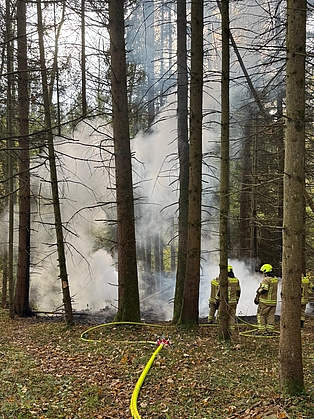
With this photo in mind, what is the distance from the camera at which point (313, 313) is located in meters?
15.0

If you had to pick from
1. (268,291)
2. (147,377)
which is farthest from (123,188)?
(268,291)

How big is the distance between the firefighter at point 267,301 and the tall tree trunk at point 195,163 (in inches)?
80.8

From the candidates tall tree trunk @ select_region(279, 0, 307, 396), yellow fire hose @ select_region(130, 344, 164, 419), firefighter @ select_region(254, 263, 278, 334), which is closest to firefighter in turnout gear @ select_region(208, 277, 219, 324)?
firefighter @ select_region(254, 263, 278, 334)

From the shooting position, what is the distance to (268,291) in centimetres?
993

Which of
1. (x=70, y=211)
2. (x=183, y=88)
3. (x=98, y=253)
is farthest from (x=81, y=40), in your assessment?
(x=98, y=253)

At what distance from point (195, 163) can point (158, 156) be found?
33.2 feet

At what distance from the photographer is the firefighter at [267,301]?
986 centimetres

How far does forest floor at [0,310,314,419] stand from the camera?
4715 mm

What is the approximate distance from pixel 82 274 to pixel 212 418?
1255 centimetres

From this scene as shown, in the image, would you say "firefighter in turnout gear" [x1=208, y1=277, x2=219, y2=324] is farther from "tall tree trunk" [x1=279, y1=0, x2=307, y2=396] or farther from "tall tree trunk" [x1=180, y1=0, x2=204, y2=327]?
"tall tree trunk" [x1=279, y1=0, x2=307, y2=396]

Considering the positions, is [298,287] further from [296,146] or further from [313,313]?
[313,313]

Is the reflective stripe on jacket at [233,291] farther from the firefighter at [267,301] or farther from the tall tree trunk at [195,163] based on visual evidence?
the tall tree trunk at [195,163]

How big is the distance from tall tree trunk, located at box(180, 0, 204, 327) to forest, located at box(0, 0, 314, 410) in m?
0.02

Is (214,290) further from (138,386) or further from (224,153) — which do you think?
(138,386)
